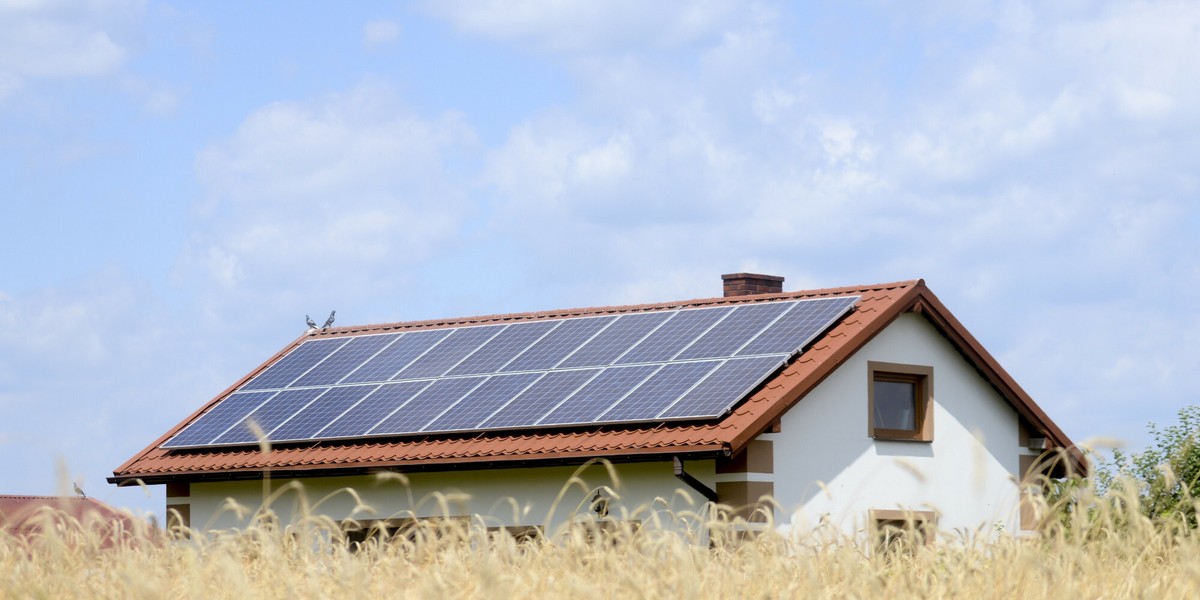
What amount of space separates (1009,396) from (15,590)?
16.9 meters

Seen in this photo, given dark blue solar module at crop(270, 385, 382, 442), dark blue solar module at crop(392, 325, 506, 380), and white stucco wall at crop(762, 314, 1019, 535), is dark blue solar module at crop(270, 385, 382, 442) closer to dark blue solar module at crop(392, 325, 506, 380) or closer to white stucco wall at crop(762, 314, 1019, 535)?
dark blue solar module at crop(392, 325, 506, 380)

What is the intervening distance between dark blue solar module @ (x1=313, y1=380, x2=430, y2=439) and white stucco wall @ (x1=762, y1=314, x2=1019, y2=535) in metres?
5.81

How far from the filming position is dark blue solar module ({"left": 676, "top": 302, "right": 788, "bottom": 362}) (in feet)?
68.3

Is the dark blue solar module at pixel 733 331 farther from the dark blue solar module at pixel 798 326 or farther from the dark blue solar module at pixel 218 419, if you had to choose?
the dark blue solar module at pixel 218 419

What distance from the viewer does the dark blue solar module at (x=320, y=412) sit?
22.5m

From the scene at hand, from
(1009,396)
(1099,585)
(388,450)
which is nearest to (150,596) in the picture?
(1099,585)

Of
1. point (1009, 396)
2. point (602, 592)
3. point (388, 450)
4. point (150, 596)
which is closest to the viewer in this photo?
point (150, 596)

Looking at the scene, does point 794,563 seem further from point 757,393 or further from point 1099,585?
point 757,393

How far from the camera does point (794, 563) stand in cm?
884

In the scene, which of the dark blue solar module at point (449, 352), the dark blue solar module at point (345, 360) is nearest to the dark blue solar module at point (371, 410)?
the dark blue solar module at point (449, 352)

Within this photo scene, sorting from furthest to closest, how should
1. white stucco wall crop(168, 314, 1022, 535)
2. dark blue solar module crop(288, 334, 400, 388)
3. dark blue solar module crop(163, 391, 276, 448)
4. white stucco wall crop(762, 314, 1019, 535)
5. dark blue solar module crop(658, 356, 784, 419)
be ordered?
dark blue solar module crop(288, 334, 400, 388)
dark blue solar module crop(163, 391, 276, 448)
white stucco wall crop(762, 314, 1019, 535)
white stucco wall crop(168, 314, 1022, 535)
dark blue solar module crop(658, 356, 784, 419)

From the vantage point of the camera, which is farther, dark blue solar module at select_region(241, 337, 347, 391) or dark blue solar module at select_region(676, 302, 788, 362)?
dark blue solar module at select_region(241, 337, 347, 391)

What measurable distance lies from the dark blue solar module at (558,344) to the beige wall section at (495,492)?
1.98 m

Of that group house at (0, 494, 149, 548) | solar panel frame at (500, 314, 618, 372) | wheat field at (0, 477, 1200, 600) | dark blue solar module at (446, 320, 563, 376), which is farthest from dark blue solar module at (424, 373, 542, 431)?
wheat field at (0, 477, 1200, 600)
